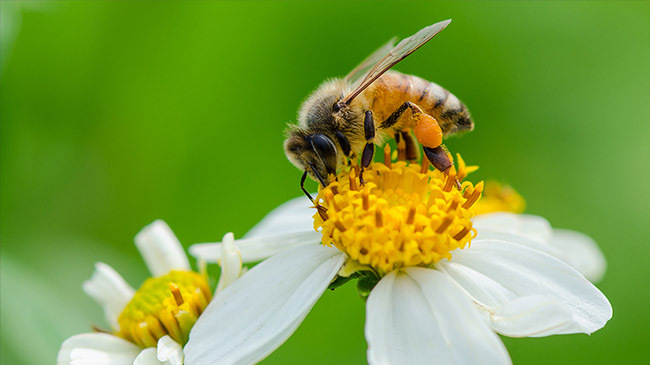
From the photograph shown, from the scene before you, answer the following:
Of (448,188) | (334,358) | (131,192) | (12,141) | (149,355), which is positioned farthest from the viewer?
(131,192)

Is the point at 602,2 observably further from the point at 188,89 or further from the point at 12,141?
the point at 12,141

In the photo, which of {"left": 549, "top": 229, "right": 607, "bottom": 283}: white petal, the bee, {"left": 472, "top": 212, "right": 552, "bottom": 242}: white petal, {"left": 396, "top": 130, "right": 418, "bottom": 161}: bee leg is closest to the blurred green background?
{"left": 549, "top": 229, "right": 607, "bottom": 283}: white petal

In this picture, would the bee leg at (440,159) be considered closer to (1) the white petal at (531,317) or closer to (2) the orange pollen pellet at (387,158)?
(2) the orange pollen pellet at (387,158)

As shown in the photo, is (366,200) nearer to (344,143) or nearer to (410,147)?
(344,143)

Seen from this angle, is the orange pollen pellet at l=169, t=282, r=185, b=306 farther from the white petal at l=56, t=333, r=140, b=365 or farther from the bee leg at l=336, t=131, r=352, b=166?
the bee leg at l=336, t=131, r=352, b=166

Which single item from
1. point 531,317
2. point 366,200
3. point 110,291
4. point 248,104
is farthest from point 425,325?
point 248,104

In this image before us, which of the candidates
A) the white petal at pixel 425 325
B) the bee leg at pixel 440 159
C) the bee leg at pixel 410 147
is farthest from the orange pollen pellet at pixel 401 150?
the white petal at pixel 425 325

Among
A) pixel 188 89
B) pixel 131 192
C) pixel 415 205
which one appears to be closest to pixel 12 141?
pixel 131 192
